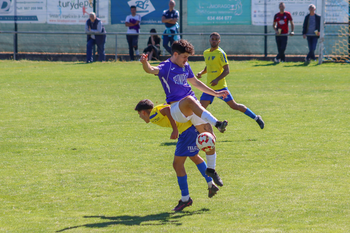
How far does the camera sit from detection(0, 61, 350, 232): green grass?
5.79 m

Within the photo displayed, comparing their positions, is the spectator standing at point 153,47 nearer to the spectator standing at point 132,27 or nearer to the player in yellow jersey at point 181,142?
the spectator standing at point 132,27

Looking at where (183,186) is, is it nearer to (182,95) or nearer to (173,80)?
(182,95)

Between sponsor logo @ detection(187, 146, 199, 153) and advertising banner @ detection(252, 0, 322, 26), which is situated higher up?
advertising banner @ detection(252, 0, 322, 26)

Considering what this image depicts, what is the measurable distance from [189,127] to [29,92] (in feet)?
34.4

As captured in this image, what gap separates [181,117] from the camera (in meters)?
6.33

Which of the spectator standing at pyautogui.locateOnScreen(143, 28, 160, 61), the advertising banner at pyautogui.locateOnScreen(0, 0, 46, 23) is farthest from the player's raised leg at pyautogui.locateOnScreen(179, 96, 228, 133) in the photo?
the advertising banner at pyautogui.locateOnScreen(0, 0, 46, 23)

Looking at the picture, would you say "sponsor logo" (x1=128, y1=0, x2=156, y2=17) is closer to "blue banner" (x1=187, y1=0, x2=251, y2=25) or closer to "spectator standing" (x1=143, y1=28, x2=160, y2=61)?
"blue banner" (x1=187, y1=0, x2=251, y2=25)

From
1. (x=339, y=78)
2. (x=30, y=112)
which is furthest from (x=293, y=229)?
(x=339, y=78)

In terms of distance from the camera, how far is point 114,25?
80.0 feet

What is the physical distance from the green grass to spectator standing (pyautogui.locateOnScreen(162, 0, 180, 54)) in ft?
20.4

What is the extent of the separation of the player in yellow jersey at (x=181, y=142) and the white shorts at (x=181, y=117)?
6 cm

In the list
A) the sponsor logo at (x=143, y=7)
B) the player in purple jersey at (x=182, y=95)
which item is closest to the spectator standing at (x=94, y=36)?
the sponsor logo at (x=143, y=7)

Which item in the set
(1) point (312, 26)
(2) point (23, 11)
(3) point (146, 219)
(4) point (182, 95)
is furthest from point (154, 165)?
(2) point (23, 11)

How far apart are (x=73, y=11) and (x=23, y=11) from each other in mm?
2528
